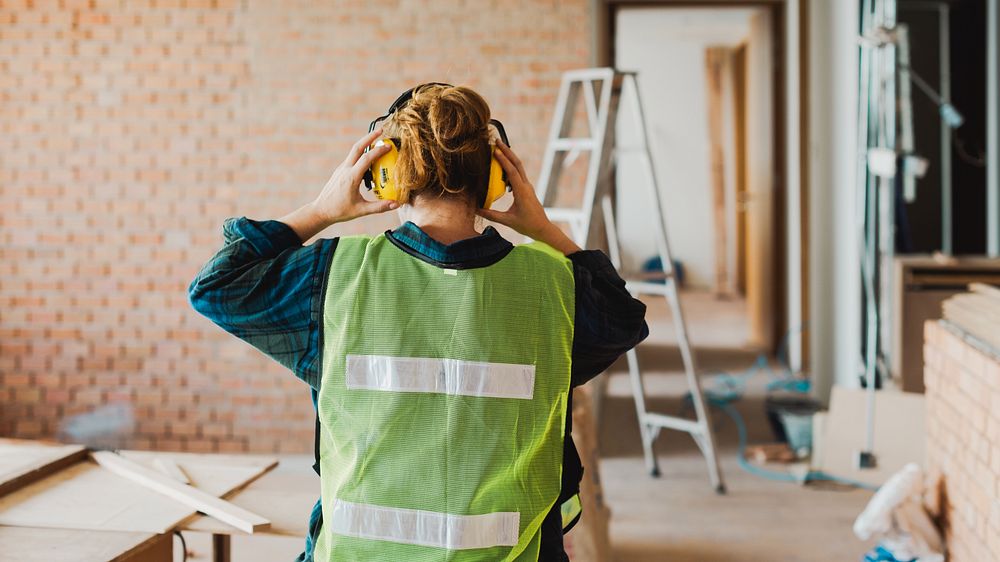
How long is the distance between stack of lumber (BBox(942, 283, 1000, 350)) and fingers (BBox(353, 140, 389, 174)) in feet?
6.41

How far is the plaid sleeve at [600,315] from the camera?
4.91 ft

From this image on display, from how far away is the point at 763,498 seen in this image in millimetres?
4176

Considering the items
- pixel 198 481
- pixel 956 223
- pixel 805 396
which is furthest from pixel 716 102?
pixel 198 481

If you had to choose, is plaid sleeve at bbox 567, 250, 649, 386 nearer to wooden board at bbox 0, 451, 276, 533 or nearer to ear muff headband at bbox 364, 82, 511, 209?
ear muff headband at bbox 364, 82, 511, 209

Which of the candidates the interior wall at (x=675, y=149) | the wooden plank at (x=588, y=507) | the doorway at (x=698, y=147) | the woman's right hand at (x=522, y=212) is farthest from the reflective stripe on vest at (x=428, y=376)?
the interior wall at (x=675, y=149)

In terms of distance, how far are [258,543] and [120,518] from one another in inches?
65.7

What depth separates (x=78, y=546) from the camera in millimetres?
1763

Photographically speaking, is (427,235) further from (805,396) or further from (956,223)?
(805,396)

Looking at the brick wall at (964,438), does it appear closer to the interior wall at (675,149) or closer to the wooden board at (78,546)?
the wooden board at (78,546)

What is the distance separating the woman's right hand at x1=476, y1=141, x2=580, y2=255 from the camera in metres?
1.51

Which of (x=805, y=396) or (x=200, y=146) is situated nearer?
(x=200, y=146)

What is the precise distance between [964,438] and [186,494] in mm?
2170

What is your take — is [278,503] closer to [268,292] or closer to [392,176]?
[268,292]

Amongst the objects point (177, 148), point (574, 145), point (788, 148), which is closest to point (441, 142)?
point (574, 145)
